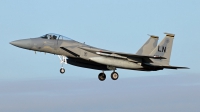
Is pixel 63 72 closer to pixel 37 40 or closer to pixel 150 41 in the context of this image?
pixel 37 40

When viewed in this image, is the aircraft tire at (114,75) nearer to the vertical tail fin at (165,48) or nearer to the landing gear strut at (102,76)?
the landing gear strut at (102,76)

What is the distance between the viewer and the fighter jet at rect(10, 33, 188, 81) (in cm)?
3672

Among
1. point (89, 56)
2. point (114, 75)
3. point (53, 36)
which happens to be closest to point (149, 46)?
point (114, 75)

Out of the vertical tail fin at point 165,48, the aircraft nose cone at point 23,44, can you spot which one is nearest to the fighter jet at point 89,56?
the aircraft nose cone at point 23,44

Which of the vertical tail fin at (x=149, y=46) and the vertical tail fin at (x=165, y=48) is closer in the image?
the vertical tail fin at (x=165, y=48)

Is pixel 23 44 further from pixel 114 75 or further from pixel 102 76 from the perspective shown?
pixel 114 75

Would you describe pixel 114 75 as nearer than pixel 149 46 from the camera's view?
Yes

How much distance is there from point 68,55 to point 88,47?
142 cm

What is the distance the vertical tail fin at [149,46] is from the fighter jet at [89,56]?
126cm

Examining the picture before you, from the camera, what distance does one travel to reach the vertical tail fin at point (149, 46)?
40156 mm

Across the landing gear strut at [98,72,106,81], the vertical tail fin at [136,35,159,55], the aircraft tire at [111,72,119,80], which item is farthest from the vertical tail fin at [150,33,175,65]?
the landing gear strut at [98,72,106,81]

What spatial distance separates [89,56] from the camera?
1465 inches

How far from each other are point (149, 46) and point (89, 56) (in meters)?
5.30

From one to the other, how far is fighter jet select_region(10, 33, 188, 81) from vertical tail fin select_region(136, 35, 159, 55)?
1264mm
